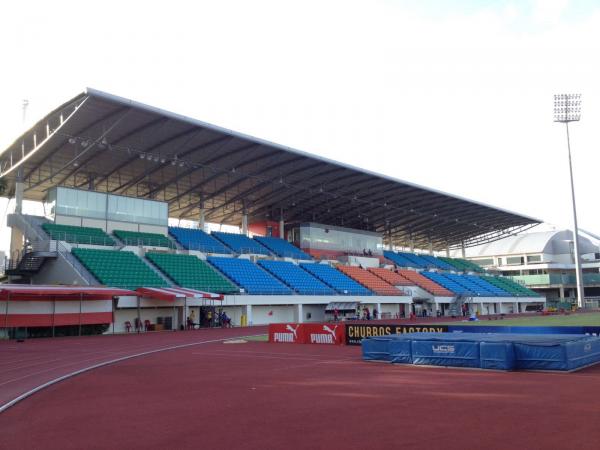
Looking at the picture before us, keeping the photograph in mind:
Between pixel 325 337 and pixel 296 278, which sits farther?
pixel 296 278

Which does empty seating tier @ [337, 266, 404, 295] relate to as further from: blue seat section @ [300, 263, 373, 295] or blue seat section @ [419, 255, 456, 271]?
blue seat section @ [419, 255, 456, 271]

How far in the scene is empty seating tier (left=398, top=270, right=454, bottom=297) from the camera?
221 feet

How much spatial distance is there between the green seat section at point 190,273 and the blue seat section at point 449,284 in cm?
3615

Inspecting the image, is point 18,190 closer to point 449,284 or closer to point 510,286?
point 449,284

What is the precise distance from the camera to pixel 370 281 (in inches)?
2485

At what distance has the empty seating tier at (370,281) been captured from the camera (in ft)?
199

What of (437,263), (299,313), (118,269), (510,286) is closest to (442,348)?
(118,269)

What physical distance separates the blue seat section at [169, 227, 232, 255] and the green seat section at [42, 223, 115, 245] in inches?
331

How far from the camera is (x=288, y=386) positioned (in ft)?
47.9

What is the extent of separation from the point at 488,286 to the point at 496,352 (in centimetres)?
6660

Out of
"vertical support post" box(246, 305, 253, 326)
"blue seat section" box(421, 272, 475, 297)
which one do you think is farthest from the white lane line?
"blue seat section" box(421, 272, 475, 297)

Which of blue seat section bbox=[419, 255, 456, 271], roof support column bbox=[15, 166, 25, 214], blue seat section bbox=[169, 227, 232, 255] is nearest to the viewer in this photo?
roof support column bbox=[15, 166, 25, 214]

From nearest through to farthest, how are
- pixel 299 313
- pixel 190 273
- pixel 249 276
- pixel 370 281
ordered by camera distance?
pixel 190 273, pixel 299 313, pixel 249 276, pixel 370 281

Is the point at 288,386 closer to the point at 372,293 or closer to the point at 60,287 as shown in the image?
the point at 60,287
